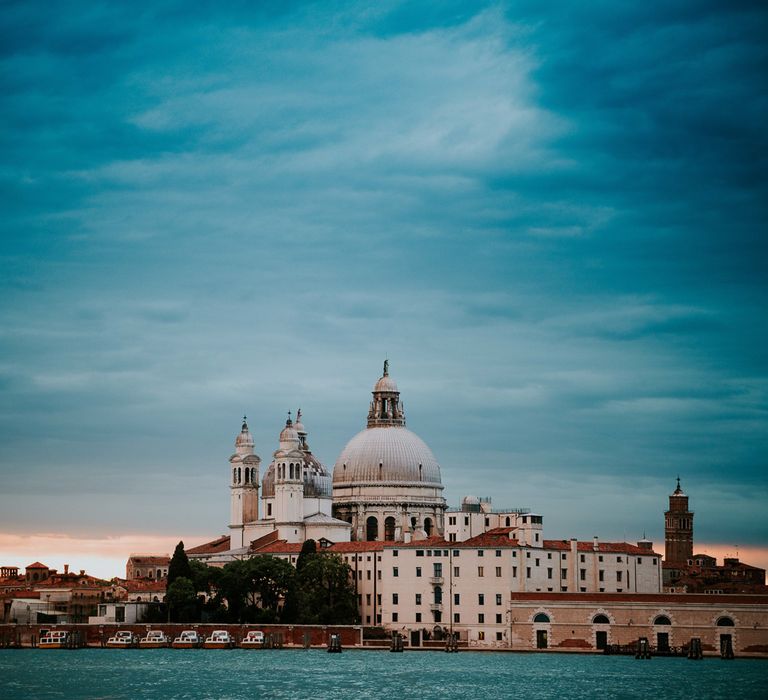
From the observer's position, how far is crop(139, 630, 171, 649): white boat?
3634 inches

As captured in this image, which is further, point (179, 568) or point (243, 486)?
point (243, 486)

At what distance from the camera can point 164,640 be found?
303 feet

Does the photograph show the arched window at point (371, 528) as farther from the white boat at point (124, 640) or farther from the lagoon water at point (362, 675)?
the white boat at point (124, 640)

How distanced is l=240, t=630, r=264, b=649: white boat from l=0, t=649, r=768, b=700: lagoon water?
0.83 meters

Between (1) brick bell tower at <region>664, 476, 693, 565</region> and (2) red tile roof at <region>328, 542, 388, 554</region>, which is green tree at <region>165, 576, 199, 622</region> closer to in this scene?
(2) red tile roof at <region>328, 542, 388, 554</region>

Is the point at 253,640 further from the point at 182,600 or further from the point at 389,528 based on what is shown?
the point at 389,528

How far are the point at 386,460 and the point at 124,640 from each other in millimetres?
27398

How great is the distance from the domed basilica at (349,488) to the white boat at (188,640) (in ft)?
55.1

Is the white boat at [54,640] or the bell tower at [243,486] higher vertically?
the bell tower at [243,486]

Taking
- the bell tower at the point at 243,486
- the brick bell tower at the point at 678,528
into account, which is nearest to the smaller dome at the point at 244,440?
the bell tower at the point at 243,486

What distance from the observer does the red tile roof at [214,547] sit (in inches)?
4427

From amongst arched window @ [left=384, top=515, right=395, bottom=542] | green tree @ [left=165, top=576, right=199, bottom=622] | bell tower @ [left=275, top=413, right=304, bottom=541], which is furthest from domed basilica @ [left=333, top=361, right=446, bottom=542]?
green tree @ [left=165, top=576, right=199, bottom=622]

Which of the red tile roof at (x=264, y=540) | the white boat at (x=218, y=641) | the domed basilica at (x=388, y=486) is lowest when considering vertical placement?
the white boat at (x=218, y=641)

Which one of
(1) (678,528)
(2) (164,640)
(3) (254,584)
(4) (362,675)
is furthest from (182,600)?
(1) (678,528)
